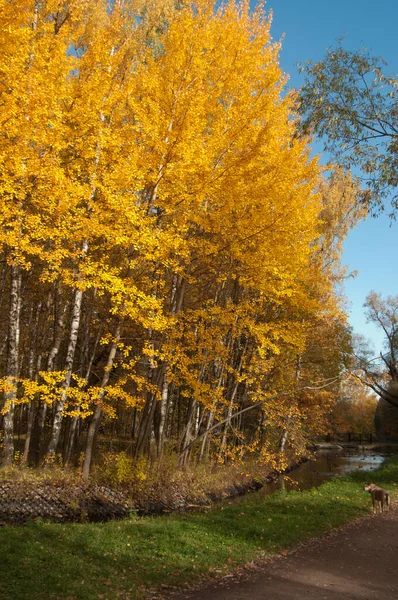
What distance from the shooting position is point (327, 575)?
6082 millimetres

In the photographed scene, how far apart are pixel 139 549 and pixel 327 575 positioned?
2.62m

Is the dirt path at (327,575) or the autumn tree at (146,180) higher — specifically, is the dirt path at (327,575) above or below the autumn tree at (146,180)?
below

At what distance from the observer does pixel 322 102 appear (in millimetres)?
9898

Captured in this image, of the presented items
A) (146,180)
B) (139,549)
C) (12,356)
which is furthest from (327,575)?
(146,180)

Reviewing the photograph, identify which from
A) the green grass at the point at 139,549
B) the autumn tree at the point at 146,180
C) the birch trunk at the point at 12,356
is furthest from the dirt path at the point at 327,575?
the birch trunk at the point at 12,356

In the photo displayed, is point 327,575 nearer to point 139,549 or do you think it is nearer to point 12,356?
point 139,549

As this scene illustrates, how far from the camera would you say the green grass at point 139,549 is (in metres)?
5.16

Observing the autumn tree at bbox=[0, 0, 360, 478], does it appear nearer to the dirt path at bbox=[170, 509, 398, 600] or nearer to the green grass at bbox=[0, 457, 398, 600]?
the green grass at bbox=[0, 457, 398, 600]

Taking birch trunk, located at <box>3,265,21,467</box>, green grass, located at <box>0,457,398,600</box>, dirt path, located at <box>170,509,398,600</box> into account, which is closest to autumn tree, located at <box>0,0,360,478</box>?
birch trunk, located at <box>3,265,21,467</box>

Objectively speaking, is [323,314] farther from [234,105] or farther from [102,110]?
[102,110]

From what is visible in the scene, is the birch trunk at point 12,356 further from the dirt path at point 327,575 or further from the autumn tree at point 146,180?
the dirt path at point 327,575

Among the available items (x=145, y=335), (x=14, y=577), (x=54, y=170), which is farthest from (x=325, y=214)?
(x=14, y=577)

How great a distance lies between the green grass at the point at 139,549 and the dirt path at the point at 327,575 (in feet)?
1.32

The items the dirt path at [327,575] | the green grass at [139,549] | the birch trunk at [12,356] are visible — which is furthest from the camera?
the birch trunk at [12,356]
